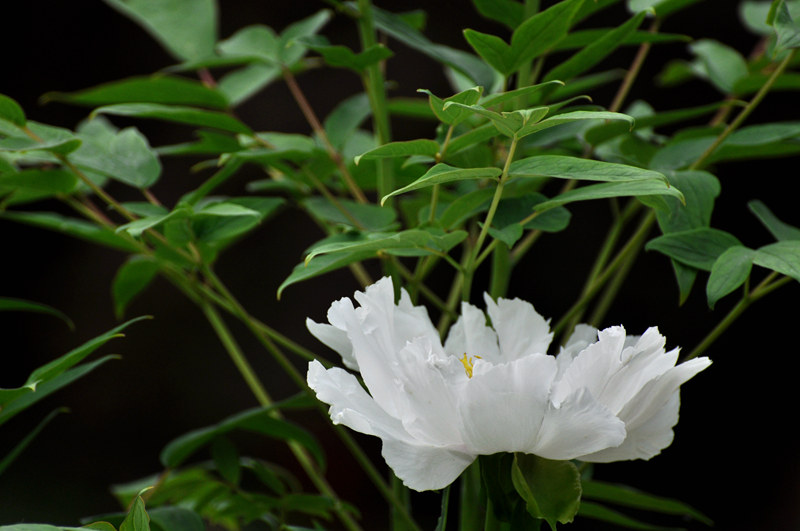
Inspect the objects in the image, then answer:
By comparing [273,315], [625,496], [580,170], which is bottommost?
[273,315]

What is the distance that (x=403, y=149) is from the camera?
0.32 meters

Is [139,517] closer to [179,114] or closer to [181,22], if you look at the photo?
[179,114]

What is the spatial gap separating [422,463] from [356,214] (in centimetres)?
17

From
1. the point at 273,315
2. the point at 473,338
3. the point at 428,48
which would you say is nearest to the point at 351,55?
the point at 428,48

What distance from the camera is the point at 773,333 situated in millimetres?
1222

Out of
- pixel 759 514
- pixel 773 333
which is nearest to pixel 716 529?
pixel 759 514

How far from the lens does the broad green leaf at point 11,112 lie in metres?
0.37

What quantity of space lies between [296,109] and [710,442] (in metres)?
0.81

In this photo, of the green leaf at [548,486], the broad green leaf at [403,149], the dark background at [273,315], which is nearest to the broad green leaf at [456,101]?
the broad green leaf at [403,149]

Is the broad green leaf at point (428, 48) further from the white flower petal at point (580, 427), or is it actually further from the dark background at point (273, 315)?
the dark background at point (273, 315)

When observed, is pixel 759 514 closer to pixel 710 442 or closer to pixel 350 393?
pixel 710 442

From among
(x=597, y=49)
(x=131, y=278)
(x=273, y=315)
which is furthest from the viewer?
(x=273, y=315)

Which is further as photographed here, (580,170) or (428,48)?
(428,48)

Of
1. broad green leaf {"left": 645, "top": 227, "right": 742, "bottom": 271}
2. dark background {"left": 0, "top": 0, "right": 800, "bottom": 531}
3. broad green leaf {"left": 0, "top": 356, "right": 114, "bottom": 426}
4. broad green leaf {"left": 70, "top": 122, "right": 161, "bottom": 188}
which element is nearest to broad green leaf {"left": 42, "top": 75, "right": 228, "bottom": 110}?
broad green leaf {"left": 70, "top": 122, "right": 161, "bottom": 188}
